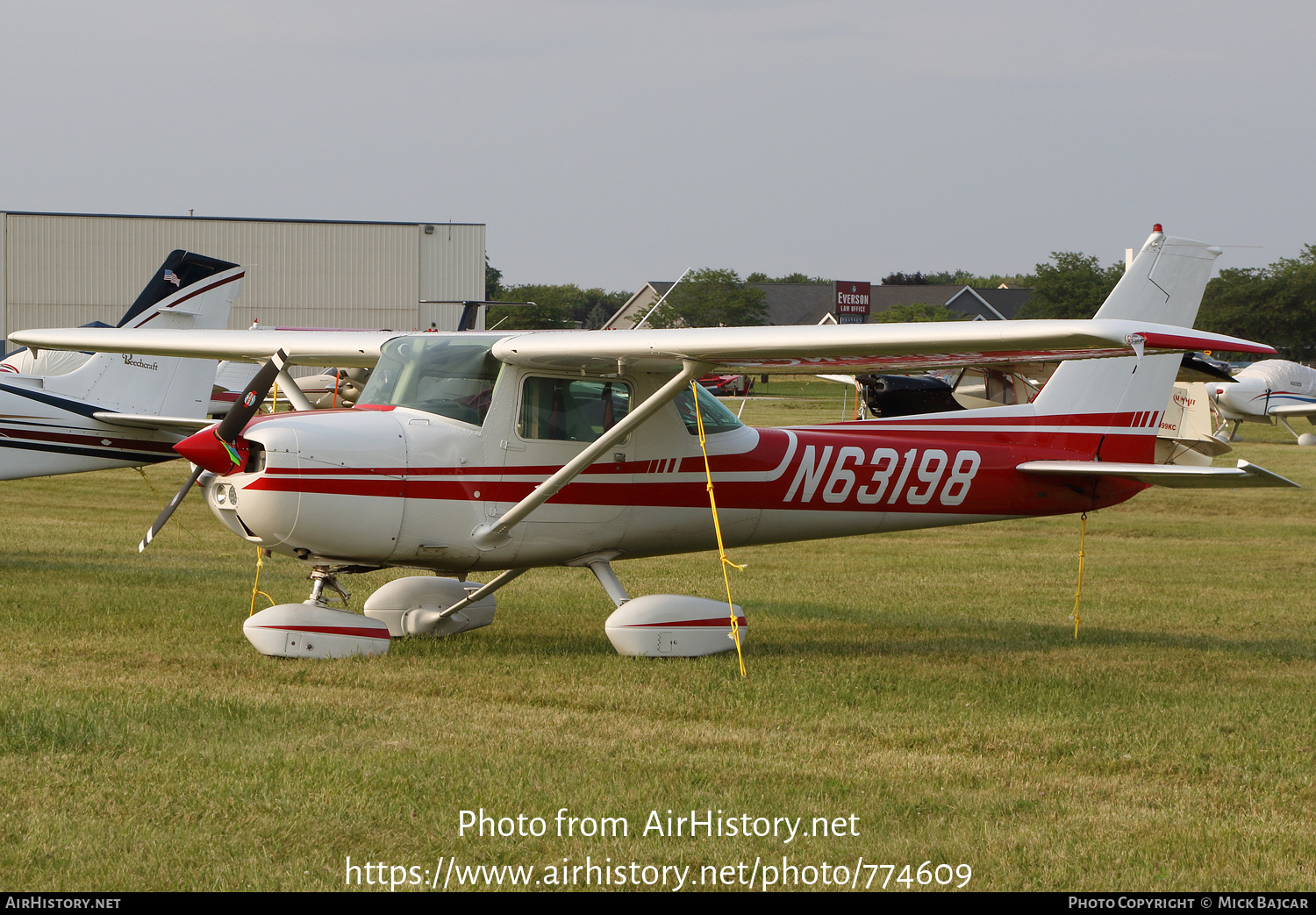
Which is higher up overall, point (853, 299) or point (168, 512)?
point (853, 299)

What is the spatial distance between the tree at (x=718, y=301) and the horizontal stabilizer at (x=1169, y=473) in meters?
77.1

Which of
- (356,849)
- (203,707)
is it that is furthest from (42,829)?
(203,707)

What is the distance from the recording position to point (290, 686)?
294 inches

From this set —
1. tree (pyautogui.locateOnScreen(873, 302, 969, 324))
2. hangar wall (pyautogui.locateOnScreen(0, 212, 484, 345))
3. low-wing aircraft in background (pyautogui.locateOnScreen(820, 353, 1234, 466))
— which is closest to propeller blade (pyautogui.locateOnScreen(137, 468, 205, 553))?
low-wing aircraft in background (pyautogui.locateOnScreen(820, 353, 1234, 466))

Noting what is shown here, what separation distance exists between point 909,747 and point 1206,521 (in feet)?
50.2

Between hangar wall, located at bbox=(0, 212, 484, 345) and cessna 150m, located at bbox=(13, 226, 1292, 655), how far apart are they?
145 feet

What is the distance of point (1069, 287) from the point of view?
262ft

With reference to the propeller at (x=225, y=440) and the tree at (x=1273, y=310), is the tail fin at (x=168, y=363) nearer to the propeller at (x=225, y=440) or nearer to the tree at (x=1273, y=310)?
the propeller at (x=225, y=440)

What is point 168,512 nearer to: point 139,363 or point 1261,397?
point 139,363

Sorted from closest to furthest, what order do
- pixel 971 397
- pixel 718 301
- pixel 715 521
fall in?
pixel 715 521
pixel 971 397
pixel 718 301

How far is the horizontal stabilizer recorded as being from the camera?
8.38 metres

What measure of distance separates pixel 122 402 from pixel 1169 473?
10.0 metres

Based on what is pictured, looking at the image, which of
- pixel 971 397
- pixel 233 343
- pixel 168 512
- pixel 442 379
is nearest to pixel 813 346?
pixel 442 379

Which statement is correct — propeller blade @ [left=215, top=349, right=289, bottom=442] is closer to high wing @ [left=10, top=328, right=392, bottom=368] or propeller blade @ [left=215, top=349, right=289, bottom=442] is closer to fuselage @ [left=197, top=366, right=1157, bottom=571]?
fuselage @ [left=197, top=366, right=1157, bottom=571]
